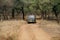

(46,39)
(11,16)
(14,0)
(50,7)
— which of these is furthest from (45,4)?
(46,39)

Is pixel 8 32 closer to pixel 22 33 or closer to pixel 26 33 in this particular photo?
pixel 22 33

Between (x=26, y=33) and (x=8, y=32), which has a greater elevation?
(x=8, y=32)

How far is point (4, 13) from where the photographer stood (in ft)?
168

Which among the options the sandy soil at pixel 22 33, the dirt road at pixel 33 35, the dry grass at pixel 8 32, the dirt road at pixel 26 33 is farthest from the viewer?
the dirt road at pixel 26 33

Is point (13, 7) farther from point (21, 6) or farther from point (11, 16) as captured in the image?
point (11, 16)

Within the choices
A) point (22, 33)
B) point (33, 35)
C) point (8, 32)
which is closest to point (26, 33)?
point (22, 33)

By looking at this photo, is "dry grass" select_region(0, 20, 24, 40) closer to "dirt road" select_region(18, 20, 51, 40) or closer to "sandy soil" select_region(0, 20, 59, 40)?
"sandy soil" select_region(0, 20, 59, 40)

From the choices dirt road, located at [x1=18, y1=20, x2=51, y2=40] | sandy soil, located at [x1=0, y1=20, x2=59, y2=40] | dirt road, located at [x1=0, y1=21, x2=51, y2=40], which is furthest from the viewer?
dirt road, located at [x1=0, y1=21, x2=51, y2=40]

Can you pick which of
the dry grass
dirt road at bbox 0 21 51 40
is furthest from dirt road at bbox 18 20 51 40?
the dry grass

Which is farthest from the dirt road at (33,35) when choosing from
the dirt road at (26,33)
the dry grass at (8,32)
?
the dry grass at (8,32)

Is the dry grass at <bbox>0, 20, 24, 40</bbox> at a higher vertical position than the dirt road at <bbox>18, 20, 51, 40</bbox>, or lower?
higher

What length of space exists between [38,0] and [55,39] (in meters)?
26.1

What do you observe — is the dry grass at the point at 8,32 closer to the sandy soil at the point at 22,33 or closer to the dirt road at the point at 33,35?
the sandy soil at the point at 22,33

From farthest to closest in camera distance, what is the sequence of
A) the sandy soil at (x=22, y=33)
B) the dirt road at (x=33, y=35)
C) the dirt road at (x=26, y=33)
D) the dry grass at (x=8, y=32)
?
the dirt road at (x=26, y=33)
the dirt road at (x=33, y=35)
the sandy soil at (x=22, y=33)
the dry grass at (x=8, y=32)
